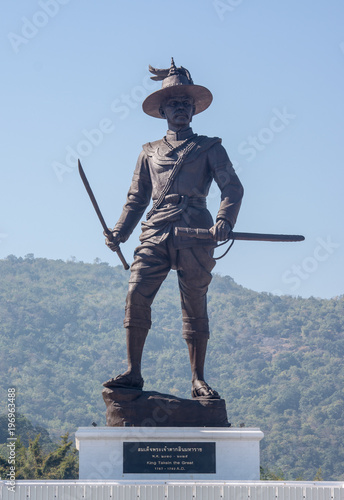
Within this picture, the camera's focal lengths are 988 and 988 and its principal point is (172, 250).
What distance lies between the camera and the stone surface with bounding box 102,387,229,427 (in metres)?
11.3

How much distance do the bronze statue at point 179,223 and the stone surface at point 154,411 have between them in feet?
0.68

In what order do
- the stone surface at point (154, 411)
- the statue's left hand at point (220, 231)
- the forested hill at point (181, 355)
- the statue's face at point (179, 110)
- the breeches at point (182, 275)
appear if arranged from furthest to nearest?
1. the forested hill at point (181, 355)
2. the statue's face at point (179, 110)
3. the breeches at point (182, 275)
4. the statue's left hand at point (220, 231)
5. the stone surface at point (154, 411)

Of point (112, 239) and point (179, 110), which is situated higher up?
point (179, 110)

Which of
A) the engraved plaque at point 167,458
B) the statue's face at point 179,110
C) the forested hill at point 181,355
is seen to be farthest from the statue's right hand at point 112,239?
the forested hill at point 181,355

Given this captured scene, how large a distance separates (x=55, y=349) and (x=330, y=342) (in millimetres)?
18632

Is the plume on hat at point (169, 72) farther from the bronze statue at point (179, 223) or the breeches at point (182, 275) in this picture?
the breeches at point (182, 275)

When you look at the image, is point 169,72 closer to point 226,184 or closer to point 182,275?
point 226,184

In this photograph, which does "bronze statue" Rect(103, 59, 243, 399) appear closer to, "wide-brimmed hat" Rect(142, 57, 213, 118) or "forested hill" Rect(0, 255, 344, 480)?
"wide-brimmed hat" Rect(142, 57, 213, 118)

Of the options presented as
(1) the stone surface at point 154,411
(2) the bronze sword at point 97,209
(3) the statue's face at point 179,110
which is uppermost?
(3) the statue's face at point 179,110

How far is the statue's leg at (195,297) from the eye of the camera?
11.9 m

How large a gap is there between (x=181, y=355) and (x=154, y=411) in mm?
53142

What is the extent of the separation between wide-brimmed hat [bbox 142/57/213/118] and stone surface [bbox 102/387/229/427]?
371 cm

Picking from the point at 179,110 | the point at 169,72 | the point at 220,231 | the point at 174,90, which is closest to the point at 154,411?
the point at 220,231

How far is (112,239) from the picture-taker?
12242 millimetres
